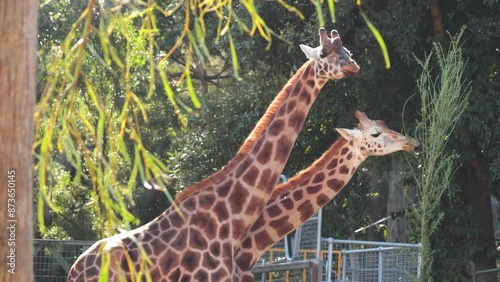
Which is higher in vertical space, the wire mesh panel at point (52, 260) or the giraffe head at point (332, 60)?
the giraffe head at point (332, 60)

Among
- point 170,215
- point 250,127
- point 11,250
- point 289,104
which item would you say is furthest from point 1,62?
point 250,127

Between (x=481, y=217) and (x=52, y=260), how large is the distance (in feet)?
21.2

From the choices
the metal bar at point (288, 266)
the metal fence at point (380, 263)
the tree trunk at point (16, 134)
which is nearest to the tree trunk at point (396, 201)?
the metal fence at point (380, 263)

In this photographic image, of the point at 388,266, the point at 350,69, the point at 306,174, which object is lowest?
the point at 388,266

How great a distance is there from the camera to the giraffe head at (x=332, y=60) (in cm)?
938

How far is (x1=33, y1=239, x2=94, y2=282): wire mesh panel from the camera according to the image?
41.2 ft

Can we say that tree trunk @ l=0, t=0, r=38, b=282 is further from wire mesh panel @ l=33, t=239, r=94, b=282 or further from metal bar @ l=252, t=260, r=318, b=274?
wire mesh panel @ l=33, t=239, r=94, b=282

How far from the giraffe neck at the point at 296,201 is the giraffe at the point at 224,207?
1.60 feet

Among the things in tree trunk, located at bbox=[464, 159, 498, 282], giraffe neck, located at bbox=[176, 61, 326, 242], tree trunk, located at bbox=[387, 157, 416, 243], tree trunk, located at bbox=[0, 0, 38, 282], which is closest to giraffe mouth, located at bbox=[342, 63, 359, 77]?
giraffe neck, located at bbox=[176, 61, 326, 242]

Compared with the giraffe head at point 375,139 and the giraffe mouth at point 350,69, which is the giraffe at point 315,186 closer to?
the giraffe head at point 375,139

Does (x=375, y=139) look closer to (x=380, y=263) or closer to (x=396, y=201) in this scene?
(x=380, y=263)

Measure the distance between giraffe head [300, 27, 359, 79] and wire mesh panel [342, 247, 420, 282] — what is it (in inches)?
90.5

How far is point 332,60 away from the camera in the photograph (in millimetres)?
9430

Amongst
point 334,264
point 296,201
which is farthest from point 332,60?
point 334,264
